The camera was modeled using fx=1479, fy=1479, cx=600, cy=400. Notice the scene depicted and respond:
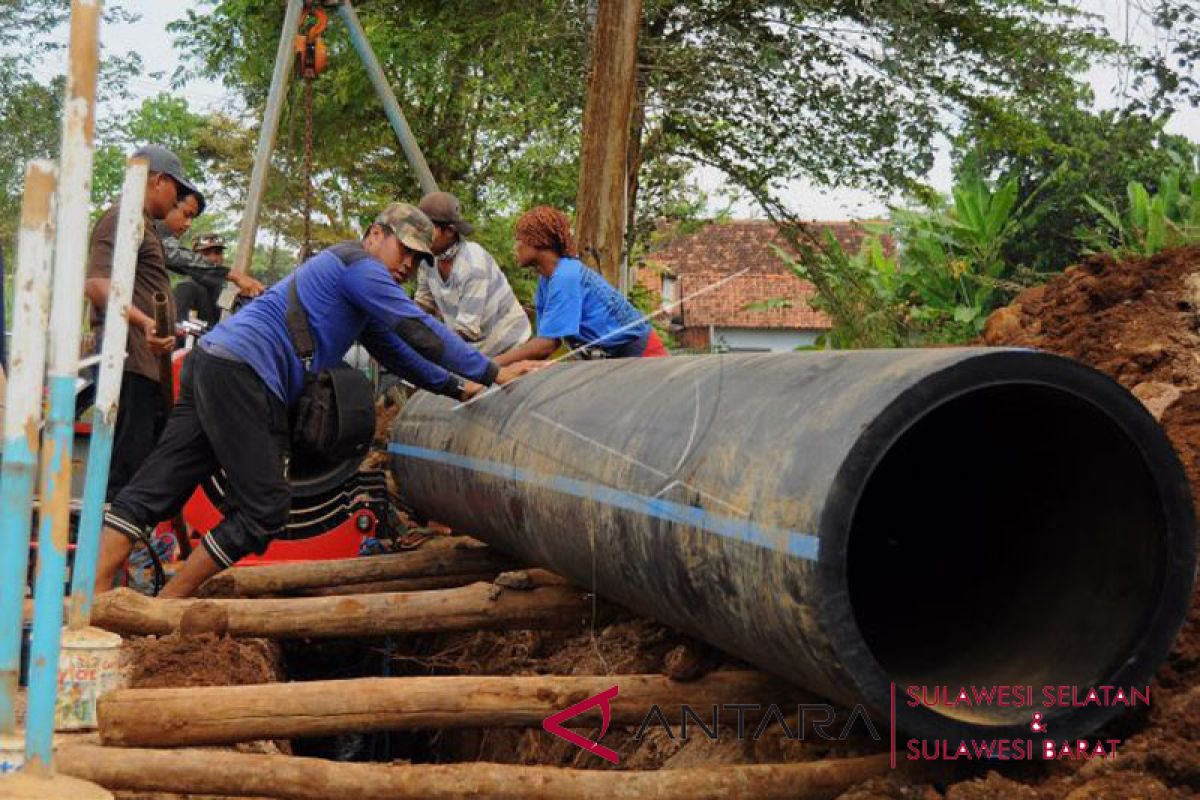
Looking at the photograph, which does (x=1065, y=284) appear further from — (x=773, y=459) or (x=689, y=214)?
(x=689, y=214)

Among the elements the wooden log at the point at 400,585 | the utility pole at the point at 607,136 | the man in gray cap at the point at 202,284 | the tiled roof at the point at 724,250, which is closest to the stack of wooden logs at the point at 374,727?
the wooden log at the point at 400,585

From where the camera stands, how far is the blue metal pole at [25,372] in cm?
266

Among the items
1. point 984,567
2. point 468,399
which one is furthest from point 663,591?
point 468,399

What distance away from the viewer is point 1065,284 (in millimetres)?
6754

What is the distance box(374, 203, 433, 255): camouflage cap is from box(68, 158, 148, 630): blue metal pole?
2180 millimetres

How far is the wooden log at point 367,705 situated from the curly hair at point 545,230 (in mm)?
2660

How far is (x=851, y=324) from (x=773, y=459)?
35.3 ft

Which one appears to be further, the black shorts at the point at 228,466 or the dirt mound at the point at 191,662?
the black shorts at the point at 228,466

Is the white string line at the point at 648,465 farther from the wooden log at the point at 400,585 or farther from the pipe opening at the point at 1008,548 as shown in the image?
the wooden log at the point at 400,585

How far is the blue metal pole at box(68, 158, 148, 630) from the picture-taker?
3.16 metres

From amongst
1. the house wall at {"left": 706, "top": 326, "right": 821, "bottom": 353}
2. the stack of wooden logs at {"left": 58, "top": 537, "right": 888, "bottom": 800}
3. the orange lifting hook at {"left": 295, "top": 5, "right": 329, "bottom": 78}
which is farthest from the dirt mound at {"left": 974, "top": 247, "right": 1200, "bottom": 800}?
the house wall at {"left": 706, "top": 326, "right": 821, "bottom": 353}

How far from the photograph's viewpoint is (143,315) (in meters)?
5.93

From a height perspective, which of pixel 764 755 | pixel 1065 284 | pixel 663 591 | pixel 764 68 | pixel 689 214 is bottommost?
pixel 764 755

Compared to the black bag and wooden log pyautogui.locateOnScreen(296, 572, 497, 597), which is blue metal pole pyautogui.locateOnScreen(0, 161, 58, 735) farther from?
wooden log pyautogui.locateOnScreen(296, 572, 497, 597)
